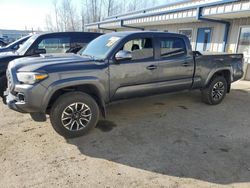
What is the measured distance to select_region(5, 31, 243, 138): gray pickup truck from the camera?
11.7 feet

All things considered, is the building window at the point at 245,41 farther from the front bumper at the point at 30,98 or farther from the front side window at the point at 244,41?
the front bumper at the point at 30,98

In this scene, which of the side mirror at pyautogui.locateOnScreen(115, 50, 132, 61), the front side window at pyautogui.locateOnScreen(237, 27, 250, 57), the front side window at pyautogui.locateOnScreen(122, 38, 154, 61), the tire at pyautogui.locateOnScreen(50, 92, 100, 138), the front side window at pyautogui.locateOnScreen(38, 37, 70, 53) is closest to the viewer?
the tire at pyautogui.locateOnScreen(50, 92, 100, 138)

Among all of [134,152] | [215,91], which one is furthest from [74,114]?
[215,91]

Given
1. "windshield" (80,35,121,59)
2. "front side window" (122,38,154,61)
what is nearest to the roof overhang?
"front side window" (122,38,154,61)

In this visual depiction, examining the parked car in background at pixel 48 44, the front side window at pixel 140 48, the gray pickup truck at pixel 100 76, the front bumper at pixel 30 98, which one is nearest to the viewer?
the front bumper at pixel 30 98

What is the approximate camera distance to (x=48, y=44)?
6.82 metres

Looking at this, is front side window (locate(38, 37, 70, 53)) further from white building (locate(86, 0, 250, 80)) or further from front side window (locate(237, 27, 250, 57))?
front side window (locate(237, 27, 250, 57))

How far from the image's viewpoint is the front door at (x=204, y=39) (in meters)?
12.4

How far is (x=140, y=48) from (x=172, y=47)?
86 cm

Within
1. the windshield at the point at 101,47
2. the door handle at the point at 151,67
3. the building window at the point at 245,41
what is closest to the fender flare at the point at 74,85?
the windshield at the point at 101,47

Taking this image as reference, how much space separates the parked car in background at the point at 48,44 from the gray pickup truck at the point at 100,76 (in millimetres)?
2180

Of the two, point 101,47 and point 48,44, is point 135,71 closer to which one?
point 101,47

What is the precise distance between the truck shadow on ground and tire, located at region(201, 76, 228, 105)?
0.21 meters

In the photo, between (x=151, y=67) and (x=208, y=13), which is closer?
(x=151, y=67)
